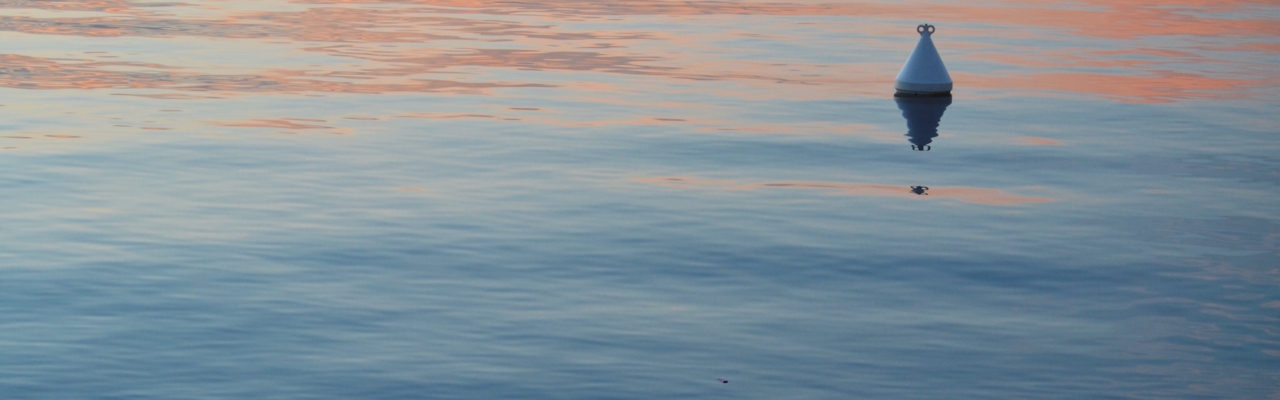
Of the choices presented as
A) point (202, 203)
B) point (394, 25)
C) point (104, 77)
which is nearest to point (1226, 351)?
point (202, 203)

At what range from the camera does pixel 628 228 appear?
9.57 m

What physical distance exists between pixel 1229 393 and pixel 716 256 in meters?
3.00

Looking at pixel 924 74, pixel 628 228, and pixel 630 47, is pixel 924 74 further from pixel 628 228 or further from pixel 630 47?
pixel 628 228

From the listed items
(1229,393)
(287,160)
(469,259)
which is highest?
(287,160)

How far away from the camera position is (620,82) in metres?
16.5

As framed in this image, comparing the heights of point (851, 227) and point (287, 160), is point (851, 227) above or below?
below

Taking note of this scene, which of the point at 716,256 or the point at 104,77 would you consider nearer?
the point at 716,256

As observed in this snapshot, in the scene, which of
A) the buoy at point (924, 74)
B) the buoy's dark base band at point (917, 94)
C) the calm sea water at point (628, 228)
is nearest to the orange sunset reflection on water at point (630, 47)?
the calm sea water at point (628, 228)

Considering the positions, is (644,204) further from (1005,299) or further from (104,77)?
(104,77)

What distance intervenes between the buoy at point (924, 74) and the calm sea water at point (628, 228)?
228mm

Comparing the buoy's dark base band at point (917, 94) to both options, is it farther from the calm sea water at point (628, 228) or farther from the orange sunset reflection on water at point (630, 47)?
the orange sunset reflection on water at point (630, 47)

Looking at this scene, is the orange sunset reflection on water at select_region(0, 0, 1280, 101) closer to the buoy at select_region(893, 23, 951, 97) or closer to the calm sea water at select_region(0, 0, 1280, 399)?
the calm sea water at select_region(0, 0, 1280, 399)

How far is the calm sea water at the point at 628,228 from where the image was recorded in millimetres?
6801

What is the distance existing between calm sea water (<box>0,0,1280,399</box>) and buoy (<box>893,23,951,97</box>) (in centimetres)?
23
